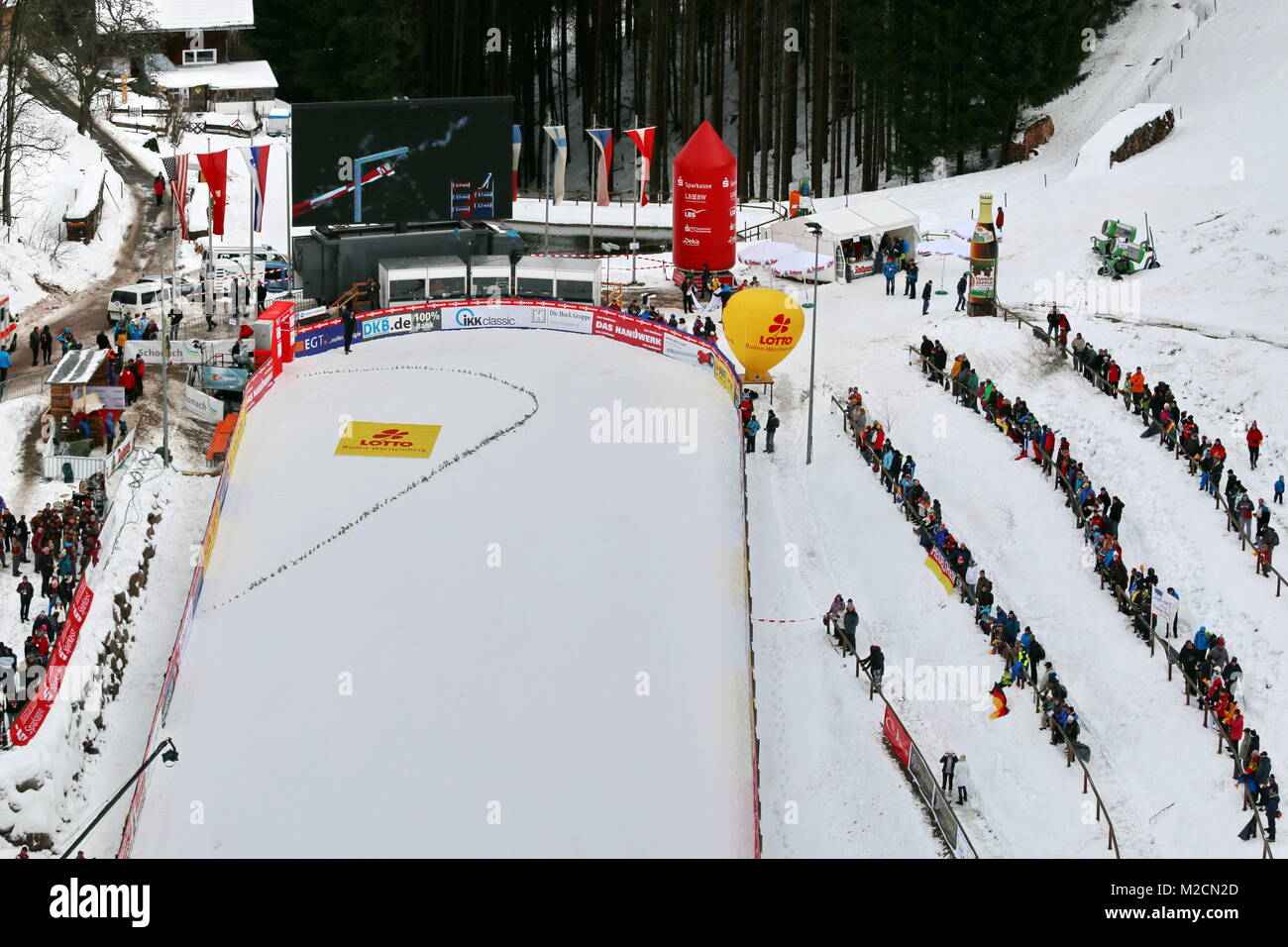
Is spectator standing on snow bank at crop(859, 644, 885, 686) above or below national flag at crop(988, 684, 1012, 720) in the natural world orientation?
above

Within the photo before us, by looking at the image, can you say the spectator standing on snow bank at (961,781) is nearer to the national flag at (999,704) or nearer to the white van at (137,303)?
the national flag at (999,704)

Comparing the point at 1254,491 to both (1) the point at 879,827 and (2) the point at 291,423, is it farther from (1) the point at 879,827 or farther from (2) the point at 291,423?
(2) the point at 291,423

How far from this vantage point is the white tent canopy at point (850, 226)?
54.6m

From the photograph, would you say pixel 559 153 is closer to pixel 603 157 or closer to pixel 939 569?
pixel 603 157

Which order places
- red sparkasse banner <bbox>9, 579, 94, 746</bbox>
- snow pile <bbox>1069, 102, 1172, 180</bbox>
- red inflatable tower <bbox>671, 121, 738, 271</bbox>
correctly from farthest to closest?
snow pile <bbox>1069, 102, 1172, 180</bbox>, red inflatable tower <bbox>671, 121, 738, 271</bbox>, red sparkasse banner <bbox>9, 579, 94, 746</bbox>

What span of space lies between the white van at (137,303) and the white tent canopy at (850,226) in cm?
1691

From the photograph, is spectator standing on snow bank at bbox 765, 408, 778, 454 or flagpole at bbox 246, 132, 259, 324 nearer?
spectator standing on snow bank at bbox 765, 408, 778, 454

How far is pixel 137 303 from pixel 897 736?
26.5 meters

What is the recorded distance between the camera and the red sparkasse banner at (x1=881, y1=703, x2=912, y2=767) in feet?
106

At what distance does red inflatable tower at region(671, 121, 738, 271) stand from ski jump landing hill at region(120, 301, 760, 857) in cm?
942

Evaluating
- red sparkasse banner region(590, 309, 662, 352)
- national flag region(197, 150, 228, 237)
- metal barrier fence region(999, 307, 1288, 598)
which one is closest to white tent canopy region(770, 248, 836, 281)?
Answer: metal barrier fence region(999, 307, 1288, 598)

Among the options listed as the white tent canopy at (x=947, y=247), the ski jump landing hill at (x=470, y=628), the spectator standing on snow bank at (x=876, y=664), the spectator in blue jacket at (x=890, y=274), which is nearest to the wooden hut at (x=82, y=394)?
the ski jump landing hill at (x=470, y=628)

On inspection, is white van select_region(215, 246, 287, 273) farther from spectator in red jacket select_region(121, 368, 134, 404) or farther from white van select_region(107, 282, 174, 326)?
spectator in red jacket select_region(121, 368, 134, 404)

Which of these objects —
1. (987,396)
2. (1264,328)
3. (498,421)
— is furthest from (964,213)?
(498,421)
